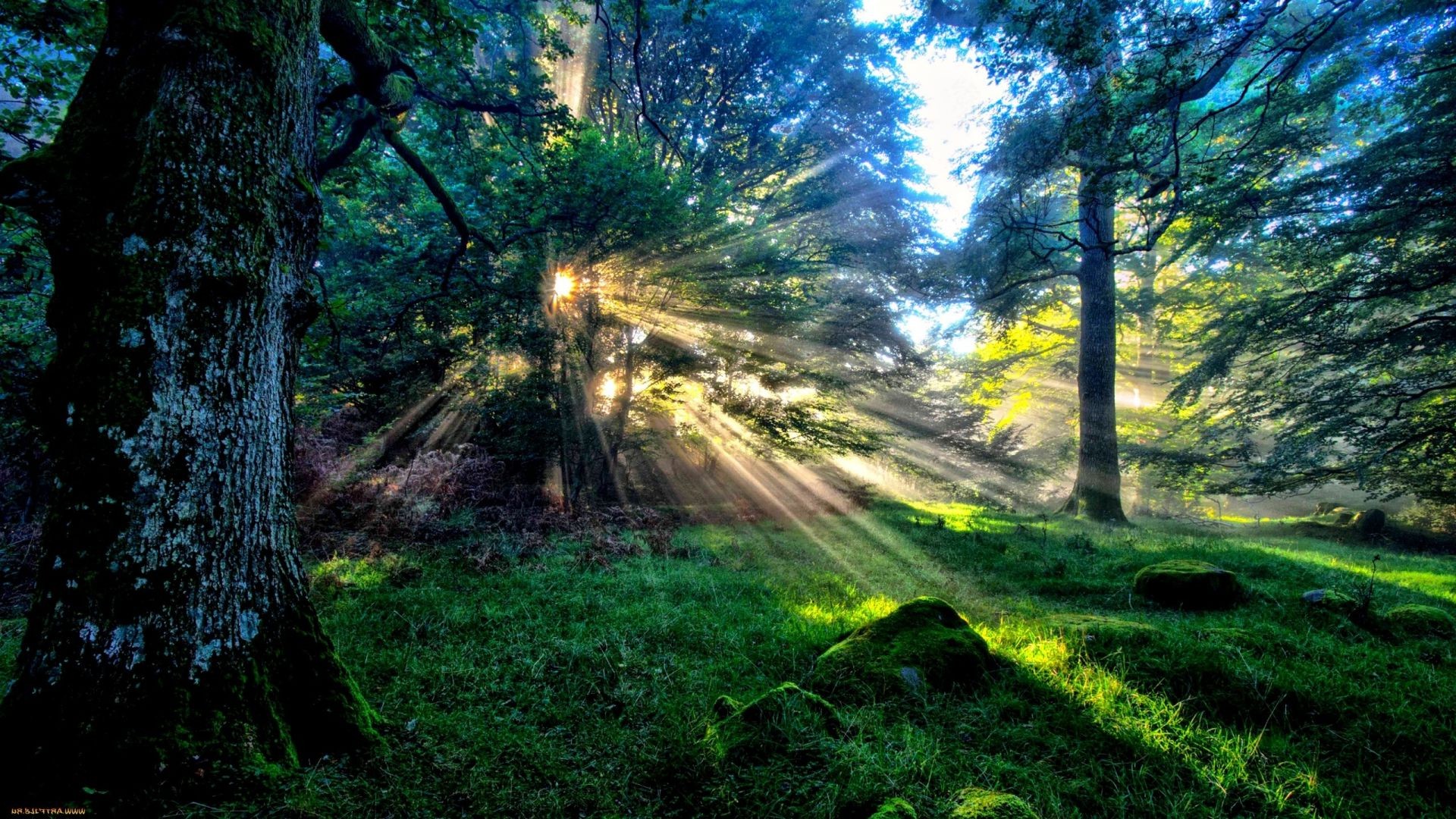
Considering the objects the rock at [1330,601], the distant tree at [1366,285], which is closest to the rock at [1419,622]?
the rock at [1330,601]

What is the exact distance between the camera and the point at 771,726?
2.92m

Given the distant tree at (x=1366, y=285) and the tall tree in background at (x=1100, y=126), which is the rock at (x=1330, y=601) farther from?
the distant tree at (x=1366, y=285)

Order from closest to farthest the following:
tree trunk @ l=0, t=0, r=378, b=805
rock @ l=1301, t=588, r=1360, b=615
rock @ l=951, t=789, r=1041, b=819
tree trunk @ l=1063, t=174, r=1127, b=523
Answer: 1. tree trunk @ l=0, t=0, r=378, b=805
2. rock @ l=951, t=789, r=1041, b=819
3. rock @ l=1301, t=588, r=1360, b=615
4. tree trunk @ l=1063, t=174, r=1127, b=523

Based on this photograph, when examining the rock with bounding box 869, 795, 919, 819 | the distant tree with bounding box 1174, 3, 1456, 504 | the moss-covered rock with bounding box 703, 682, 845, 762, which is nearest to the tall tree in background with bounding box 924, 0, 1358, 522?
the distant tree with bounding box 1174, 3, 1456, 504

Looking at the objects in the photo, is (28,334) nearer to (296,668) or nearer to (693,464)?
(296,668)

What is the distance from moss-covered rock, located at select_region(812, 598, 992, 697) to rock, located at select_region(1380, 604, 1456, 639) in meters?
3.80

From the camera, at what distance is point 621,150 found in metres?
8.64

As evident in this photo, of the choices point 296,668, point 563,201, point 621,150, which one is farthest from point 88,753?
point 621,150

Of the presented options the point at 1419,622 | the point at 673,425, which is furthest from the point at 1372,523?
the point at 673,425

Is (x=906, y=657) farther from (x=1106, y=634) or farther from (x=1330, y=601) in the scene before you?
(x=1330, y=601)

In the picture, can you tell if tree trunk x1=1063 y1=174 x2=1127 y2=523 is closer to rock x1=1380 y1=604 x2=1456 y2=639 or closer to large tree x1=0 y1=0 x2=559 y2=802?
rock x1=1380 y1=604 x2=1456 y2=639

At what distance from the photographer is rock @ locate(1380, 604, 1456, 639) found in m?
4.43

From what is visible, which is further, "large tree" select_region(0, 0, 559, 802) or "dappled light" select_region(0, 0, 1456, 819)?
"dappled light" select_region(0, 0, 1456, 819)

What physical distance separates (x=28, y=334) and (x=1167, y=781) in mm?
10380
